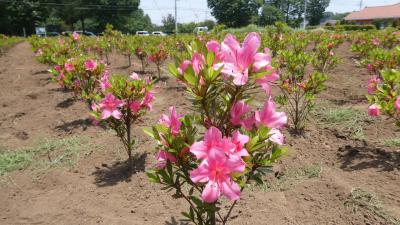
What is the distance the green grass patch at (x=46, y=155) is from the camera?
3.93 meters

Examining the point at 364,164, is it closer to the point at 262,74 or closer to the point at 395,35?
the point at 262,74

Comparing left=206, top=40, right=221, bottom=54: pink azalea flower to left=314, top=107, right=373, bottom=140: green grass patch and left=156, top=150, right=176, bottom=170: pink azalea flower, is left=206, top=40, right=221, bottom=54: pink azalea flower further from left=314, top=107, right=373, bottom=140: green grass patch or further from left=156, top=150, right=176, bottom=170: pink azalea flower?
left=314, top=107, right=373, bottom=140: green grass patch

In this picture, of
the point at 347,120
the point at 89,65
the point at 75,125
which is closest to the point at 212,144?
the point at 89,65

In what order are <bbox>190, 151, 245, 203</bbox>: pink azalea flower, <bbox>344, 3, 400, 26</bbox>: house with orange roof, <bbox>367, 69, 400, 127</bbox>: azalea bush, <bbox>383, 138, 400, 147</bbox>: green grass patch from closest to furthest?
<bbox>190, 151, 245, 203</bbox>: pink azalea flower
<bbox>367, 69, 400, 127</bbox>: azalea bush
<bbox>383, 138, 400, 147</bbox>: green grass patch
<bbox>344, 3, 400, 26</bbox>: house with orange roof

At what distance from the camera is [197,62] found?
131cm

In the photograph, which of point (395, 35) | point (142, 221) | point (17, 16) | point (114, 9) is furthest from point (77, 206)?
point (114, 9)

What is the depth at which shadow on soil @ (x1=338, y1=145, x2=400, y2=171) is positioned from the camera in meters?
3.31

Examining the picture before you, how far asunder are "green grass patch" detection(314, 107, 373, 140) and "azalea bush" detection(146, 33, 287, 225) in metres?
3.15

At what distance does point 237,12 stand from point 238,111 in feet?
206

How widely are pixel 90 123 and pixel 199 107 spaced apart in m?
4.18

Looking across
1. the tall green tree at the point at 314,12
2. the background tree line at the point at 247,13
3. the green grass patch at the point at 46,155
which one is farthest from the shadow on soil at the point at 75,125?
the tall green tree at the point at 314,12

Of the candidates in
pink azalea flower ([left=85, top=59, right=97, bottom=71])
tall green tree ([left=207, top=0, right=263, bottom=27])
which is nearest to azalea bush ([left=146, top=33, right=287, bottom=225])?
pink azalea flower ([left=85, top=59, right=97, bottom=71])

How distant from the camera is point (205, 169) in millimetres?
1181

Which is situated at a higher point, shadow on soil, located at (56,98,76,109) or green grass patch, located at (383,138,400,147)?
shadow on soil, located at (56,98,76,109)
